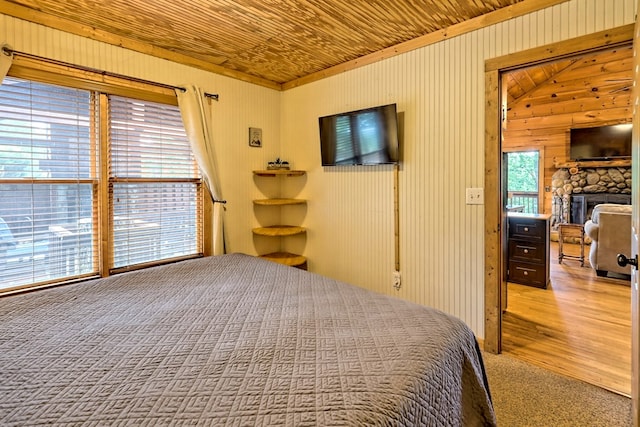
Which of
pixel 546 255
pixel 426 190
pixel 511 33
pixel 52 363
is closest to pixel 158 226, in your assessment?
pixel 52 363

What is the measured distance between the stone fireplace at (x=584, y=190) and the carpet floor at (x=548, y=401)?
224 inches

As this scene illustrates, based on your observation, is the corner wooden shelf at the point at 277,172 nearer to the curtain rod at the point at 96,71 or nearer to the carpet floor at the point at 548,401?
the curtain rod at the point at 96,71

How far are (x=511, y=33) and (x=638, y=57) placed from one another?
976 mm

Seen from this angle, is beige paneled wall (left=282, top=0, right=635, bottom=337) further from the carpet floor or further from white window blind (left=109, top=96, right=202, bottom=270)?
white window blind (left=109, top=96, right=202, bottom=270)

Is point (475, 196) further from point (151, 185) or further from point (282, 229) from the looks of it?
point (151, 185)

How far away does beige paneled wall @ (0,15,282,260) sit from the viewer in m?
2.43

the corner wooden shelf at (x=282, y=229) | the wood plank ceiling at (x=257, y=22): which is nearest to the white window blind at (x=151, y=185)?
the wood plank ceiling at (x=257, y=22)

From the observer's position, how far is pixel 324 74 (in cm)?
350

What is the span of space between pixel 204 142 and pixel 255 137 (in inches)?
27.7

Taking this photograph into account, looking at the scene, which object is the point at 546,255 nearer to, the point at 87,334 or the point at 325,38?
the point at 325,38

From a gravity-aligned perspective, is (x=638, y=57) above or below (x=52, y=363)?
above

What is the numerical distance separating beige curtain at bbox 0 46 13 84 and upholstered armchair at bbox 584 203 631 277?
6.01m

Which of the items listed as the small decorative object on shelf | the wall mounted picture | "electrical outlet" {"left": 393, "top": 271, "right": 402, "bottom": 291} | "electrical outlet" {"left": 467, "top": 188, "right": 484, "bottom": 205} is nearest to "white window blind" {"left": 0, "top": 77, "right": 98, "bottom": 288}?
the wall mounted picture

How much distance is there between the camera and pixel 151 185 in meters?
2.98
